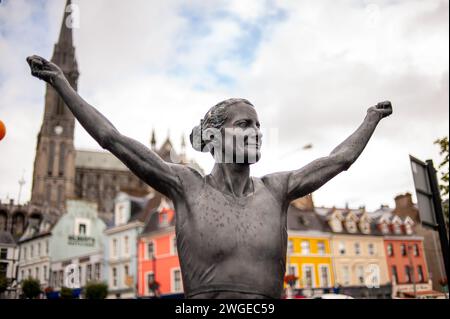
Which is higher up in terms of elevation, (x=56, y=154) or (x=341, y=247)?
(x=56, y=154)

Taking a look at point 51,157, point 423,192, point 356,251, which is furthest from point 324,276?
point 51,157

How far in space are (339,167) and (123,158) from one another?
113 centimetres

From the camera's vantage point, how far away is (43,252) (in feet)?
91.4

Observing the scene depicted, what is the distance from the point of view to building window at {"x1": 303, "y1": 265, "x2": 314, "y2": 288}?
35250 millimetres

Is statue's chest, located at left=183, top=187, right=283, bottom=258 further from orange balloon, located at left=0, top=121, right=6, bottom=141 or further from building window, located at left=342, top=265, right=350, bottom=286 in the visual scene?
building window, located at left=342, top=265, right=350, bottom=286

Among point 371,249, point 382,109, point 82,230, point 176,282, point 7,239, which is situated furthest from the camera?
point 371,249

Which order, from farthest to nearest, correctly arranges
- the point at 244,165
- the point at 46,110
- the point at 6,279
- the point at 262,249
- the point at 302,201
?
the point at 46,110 < the point at 302,201 < the point at 6,279 < the point at 244,165 < the point at 262,249

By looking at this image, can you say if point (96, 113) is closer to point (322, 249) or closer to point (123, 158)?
point (123, 158)

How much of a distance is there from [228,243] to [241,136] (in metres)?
0.54

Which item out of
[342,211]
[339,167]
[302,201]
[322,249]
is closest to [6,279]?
[339,167]

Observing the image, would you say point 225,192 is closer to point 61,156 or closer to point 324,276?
point 324,276

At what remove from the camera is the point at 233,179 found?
87.7 inches

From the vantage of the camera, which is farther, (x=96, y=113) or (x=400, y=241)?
(x=400, y=241)

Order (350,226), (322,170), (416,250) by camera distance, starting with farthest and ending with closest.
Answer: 1. (416,250)
2. (350,226)
3. (322,170)
